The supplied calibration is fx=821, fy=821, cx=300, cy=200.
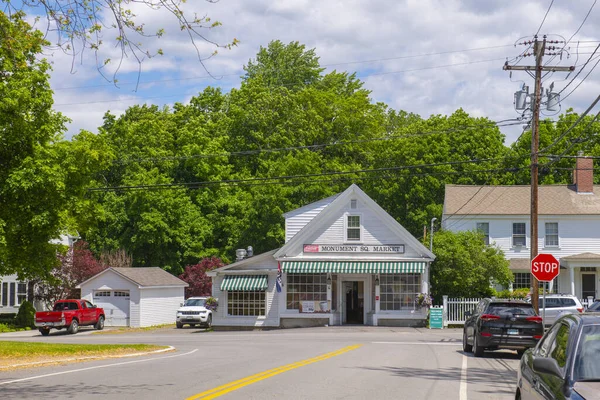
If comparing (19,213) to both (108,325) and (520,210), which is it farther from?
(520,210)

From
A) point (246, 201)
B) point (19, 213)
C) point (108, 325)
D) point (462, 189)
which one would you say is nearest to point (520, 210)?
point (462, 189)

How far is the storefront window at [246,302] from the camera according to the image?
44906mm

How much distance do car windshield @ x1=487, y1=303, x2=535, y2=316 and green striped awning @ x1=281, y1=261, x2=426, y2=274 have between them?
17777 mm

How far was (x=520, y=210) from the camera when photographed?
5253cm

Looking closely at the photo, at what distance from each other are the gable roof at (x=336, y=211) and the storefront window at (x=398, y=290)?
1.93 meters

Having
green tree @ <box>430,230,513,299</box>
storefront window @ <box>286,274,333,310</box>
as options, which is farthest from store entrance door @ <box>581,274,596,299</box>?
storefront window @ <box>286,274,333,310</box>

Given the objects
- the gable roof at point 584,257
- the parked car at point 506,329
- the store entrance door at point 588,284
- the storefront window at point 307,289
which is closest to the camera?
the parked car at point 506,329

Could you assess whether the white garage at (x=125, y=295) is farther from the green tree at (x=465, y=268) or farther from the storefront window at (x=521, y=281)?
the storefront window at (x=521, y=281)

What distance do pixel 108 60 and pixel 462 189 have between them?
46452 millimetres

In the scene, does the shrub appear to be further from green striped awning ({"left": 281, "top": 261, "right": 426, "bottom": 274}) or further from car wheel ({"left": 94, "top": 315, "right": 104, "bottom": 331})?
green striped awning ({"left": 281, "top": 261, "right": 426, "bottom": 274})

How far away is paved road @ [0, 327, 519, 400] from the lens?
45.3 ft

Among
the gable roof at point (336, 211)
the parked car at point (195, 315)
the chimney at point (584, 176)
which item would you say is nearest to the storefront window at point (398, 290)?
the gable roof at point (336, 211)

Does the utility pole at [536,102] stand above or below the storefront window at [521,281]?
above

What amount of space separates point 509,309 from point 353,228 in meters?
20.0
